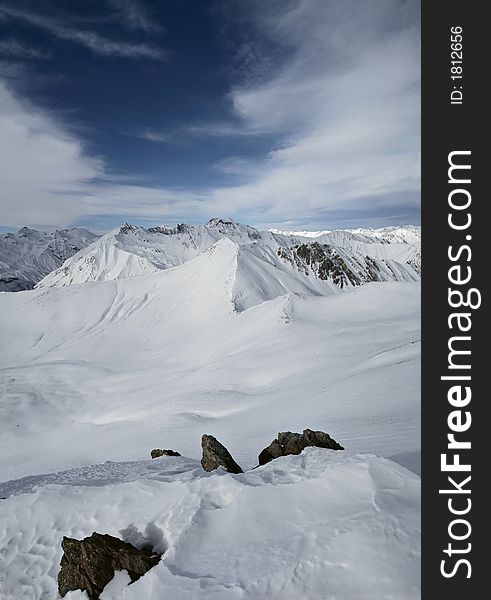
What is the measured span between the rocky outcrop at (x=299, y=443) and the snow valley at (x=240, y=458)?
0.87m

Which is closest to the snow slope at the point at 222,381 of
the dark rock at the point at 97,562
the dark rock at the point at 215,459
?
the dark rock at the point at 215,459

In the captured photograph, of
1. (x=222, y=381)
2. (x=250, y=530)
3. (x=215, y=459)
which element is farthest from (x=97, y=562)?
(x=222, y=381)

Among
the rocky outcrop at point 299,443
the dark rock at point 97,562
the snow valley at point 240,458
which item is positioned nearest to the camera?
the snow valley at point 240,458

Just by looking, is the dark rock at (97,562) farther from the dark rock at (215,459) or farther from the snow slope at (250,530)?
the dark rock at (215,459)

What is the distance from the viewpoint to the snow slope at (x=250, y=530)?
4609 mm

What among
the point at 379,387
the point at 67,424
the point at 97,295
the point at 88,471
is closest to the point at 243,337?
the point at 67,424

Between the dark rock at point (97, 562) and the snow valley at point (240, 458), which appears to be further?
the dark rock at point (97, 562)

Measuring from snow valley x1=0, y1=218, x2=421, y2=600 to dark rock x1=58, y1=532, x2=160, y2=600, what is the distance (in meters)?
0.25

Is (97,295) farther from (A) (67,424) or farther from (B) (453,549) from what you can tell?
(B) (453,549)

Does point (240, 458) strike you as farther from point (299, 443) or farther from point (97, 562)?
point (97, 562)

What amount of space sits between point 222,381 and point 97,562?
23.4 m

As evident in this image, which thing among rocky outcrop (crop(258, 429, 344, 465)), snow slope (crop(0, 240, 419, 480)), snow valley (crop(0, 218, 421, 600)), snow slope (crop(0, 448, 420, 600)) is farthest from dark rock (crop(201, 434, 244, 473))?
snow slope (crop(0, 240, 419, 480))

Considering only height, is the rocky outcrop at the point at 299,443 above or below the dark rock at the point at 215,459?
above

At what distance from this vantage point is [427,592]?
13.3ft
